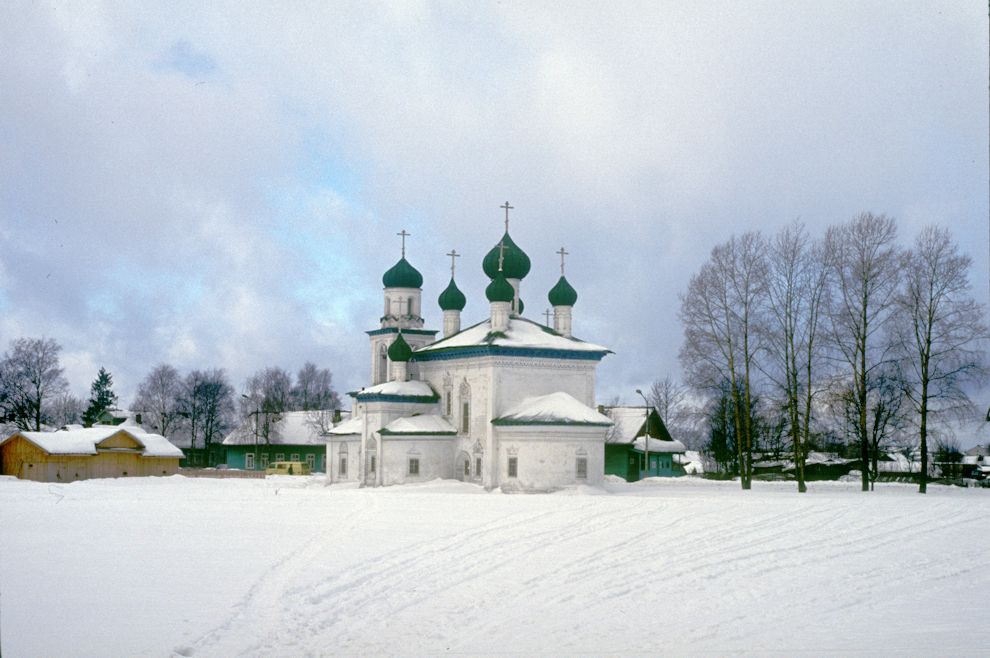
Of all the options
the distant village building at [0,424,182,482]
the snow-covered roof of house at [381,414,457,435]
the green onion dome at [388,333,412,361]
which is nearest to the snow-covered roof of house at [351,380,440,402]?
the snow-covered roof of house at [381,414,457,435]

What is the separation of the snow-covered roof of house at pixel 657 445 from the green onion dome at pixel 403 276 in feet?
51.5

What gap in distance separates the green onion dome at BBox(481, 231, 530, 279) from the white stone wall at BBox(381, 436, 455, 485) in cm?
890

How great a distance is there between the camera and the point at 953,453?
60.8m

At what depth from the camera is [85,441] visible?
49.8m

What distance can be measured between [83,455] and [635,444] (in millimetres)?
28903

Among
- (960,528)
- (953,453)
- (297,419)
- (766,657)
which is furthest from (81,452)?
(953,453)

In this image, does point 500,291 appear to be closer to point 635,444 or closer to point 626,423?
point 635,444

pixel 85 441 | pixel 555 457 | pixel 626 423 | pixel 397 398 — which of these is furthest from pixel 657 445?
pixel 85 441

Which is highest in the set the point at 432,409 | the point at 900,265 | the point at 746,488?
the point at 900,265

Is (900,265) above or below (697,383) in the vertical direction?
above

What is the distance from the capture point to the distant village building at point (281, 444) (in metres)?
73.8

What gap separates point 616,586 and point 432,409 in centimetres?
3082

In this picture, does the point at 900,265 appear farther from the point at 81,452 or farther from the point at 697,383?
the point at 81,452

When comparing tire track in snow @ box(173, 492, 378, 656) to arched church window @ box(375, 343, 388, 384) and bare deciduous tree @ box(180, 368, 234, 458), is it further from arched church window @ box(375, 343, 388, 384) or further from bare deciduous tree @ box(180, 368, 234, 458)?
bare deciduous tree @ box(180, 368, 234, 458)
